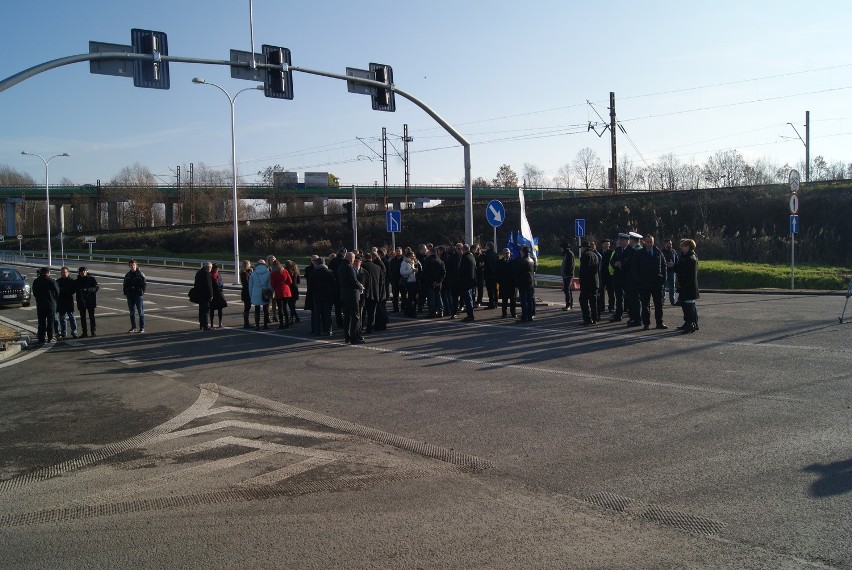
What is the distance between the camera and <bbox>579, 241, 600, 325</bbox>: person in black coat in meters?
16.2

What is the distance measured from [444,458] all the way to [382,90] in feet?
48.2

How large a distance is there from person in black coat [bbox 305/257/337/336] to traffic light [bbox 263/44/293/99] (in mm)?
4802

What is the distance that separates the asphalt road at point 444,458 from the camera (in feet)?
16.1

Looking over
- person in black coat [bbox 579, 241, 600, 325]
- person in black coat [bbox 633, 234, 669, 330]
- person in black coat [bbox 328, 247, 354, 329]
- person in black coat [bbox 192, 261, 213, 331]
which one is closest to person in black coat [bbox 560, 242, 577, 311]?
person in black coat [bbox 579, 241, 600, 325]

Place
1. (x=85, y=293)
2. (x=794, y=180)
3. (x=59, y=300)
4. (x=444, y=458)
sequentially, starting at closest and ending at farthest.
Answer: (x=444, y=458)
(x=59, y=300)
(x=85, y=293)
(x=794, y=180)

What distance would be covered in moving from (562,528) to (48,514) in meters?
4.09

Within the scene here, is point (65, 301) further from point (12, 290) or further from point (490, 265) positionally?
point (12, 290)

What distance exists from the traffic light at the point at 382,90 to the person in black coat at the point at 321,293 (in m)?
5.56

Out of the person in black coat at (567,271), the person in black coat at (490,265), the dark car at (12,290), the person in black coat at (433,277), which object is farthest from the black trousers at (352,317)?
the dark car at (12,290)

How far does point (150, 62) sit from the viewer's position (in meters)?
15.7

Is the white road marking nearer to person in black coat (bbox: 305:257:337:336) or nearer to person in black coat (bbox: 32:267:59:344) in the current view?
person in black coat (bbox: 305:257:337:336)

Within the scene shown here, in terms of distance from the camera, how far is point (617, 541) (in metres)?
4.88

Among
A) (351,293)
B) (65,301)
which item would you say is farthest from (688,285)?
(65,301)

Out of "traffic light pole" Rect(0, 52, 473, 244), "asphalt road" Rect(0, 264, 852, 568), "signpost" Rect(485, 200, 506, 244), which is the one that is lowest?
"asphalt road" Rect(0, 264, 852, 568)
